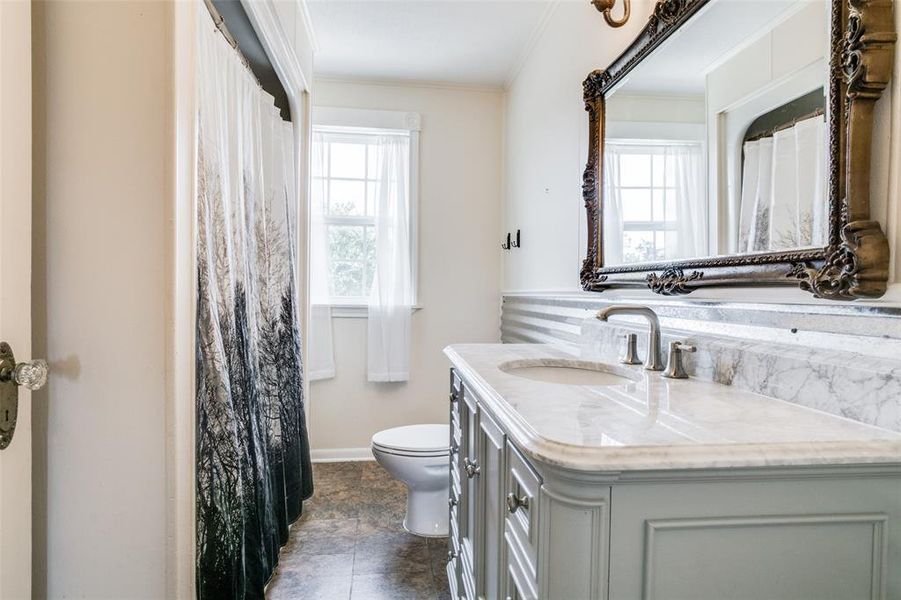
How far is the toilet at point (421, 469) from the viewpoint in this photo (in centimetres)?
199

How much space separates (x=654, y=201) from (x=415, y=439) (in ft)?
4.58

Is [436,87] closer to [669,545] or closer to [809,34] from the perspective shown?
[809,34]

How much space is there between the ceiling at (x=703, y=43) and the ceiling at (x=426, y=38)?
1106mm

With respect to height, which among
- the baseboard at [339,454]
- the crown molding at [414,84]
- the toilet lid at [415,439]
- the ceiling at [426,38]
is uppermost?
the ceiling at [426,38]

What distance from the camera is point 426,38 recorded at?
250 cm

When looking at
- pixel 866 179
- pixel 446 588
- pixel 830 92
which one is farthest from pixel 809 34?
pixel 446 588

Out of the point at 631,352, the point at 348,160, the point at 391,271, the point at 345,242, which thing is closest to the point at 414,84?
the point at 348,160

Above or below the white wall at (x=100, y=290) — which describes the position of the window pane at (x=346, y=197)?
above

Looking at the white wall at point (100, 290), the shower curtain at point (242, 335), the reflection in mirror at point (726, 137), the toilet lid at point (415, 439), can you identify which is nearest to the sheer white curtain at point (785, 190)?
the reflection in mirror at point (726, 137)

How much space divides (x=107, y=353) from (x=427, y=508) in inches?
62.7

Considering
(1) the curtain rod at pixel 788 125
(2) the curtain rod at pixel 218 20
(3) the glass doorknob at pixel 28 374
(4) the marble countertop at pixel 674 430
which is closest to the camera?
(4) the marble countertop at pixel 674 430

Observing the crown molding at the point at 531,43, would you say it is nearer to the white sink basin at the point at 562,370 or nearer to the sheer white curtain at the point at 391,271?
the sheer white curtain at the point at 391,271

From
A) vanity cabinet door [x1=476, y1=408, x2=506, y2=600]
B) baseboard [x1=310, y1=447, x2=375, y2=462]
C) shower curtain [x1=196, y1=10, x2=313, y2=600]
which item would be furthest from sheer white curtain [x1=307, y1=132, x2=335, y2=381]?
vanity cabinet door [x1=476, y1=408, x2=506, y2=600]

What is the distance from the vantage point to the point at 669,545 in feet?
2.11
